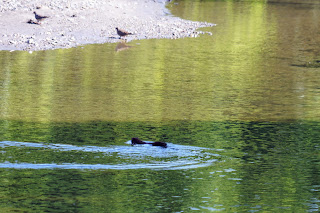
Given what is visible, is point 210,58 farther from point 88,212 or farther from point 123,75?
point 88,212

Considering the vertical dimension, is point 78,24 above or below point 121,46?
above

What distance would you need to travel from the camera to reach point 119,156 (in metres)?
12.2

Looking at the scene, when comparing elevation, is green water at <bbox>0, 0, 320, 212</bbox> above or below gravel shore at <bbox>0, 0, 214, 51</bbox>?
below

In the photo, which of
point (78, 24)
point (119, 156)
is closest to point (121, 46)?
point (78, 24)

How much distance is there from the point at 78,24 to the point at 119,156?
63.9 feet

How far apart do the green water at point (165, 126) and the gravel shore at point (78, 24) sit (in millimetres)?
1521

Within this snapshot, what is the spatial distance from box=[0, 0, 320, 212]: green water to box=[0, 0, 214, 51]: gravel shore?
152 centimetres

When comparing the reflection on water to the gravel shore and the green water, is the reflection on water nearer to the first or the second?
the green water

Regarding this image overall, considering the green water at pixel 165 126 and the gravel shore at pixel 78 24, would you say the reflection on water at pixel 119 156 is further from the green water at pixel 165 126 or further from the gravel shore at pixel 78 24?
the gravel shore at pixel 78 24

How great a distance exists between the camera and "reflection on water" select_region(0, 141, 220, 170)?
11.5m

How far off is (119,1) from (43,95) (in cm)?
1765

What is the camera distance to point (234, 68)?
2367cm

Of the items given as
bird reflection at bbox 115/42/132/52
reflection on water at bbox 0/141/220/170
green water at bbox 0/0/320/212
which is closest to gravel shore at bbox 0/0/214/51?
bird reflection at bbox 115/42/132/52

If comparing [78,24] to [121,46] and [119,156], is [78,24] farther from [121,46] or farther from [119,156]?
[119,156]
